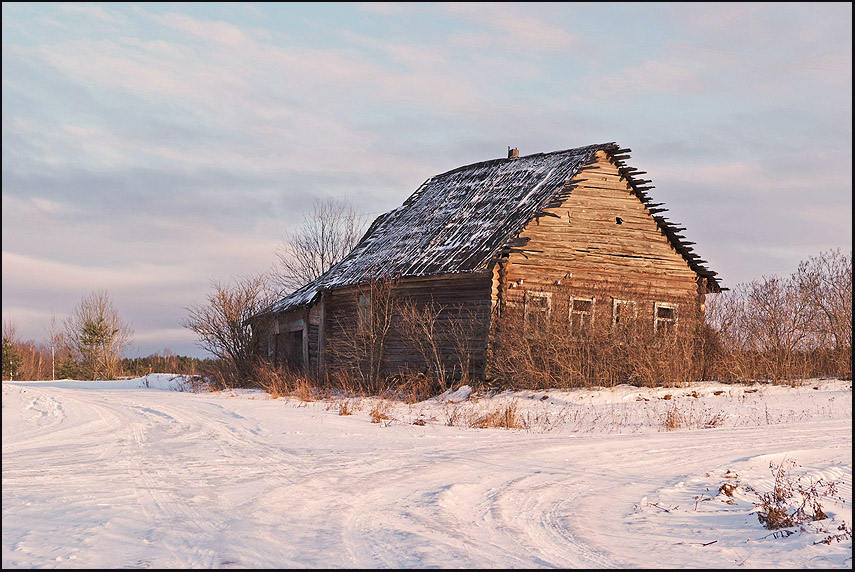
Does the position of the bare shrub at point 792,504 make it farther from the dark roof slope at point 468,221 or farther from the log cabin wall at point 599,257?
the dark roof slope at point 468,221

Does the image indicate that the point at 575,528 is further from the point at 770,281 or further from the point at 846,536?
the point at 770,281

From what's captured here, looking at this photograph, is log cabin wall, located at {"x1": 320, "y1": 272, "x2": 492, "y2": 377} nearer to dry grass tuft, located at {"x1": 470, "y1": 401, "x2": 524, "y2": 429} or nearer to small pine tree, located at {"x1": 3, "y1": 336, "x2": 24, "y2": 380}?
dry grass tuft, located at {"x1": 470, "y1": 401, "x2": 524, "y2": 429}

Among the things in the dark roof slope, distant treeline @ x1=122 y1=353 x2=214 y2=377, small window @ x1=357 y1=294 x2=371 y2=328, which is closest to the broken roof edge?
the dark roof slope

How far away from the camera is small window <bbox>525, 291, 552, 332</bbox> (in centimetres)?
2117

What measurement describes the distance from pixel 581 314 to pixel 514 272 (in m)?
2.22

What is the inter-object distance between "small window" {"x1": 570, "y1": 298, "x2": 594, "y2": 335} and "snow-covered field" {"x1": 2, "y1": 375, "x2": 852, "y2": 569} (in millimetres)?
4441

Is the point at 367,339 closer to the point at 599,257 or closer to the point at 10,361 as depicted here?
the point at 599,257

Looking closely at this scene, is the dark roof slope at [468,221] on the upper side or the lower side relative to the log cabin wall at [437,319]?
upper

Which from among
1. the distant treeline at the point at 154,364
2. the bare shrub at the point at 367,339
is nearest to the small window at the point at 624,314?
the bare shrub at the point at 367,339

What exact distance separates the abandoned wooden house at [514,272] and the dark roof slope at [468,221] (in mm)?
62

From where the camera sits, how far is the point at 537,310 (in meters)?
21.8

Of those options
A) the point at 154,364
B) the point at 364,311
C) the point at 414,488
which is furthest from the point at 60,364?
the point at 414,488

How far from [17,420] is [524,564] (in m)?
12.9

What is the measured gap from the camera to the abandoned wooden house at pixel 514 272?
73.0ft
